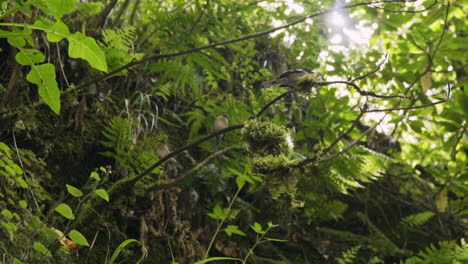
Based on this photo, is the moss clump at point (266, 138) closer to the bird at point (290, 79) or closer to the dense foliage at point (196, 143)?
the dense foliage at point (196, 143)

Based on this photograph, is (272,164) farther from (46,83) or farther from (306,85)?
(46,83)

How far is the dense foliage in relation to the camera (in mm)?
2127

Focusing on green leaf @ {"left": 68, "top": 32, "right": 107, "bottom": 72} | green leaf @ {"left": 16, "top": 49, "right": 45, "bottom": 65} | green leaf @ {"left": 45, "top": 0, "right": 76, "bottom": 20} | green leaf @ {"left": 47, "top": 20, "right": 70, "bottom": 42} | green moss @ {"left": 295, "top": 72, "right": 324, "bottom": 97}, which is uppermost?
green leaf @ {"left": 45, "top": 0, "right": 76, "bottom": 20}

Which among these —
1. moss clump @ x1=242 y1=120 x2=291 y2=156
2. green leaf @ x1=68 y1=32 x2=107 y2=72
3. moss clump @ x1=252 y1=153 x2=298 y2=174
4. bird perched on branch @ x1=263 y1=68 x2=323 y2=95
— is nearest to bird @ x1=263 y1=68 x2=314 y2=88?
bird perched on branch @ x1=263 y1=68 x2=323 y2=95

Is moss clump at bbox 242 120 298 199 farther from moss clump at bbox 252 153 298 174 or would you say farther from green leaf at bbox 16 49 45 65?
green leaf at bbox 16 49 45 65

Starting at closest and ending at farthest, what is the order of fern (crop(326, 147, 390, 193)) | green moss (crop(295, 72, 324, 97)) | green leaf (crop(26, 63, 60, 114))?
green leaf (crop(26, 63, 60, 114)), green moss (crop(295, 72, 324, 97)), fern (crop(326, 147, 390, 193))

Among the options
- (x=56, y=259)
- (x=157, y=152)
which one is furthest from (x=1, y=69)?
(x=56, y=259)

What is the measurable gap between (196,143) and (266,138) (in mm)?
399

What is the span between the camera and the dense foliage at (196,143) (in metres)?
2.13

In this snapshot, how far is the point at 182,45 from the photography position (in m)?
3.22

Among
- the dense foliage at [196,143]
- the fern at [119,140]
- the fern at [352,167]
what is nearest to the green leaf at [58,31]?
the dense foliage at [196,143]

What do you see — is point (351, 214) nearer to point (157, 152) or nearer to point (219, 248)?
point (219, 248)

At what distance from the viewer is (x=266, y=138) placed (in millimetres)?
2223

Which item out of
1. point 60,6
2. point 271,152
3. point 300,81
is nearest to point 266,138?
point 271,152
